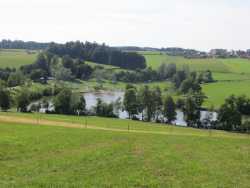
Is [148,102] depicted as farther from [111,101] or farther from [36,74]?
[36,74]

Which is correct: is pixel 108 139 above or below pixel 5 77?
below

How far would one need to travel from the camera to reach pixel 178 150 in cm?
2714

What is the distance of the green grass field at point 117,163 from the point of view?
18.2 meters

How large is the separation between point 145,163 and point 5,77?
12908 cm

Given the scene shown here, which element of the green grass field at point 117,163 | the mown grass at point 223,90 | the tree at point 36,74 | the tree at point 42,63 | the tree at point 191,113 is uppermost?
the tree at point 42,63

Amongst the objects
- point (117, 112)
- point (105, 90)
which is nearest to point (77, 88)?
point (105, 90)

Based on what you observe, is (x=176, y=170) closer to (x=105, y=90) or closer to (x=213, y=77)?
(x=105, y=90)

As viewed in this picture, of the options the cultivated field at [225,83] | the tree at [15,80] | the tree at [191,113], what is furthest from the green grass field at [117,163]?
the tree at [15,80]

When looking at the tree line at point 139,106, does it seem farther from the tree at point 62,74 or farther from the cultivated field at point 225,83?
the tree at point 62,74

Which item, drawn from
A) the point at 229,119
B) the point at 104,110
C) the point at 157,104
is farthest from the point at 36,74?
the point at 229,119

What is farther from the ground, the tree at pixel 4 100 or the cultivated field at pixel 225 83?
the cultivated field at pixel 225 83

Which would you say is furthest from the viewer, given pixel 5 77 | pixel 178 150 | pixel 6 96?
pixel 5 77

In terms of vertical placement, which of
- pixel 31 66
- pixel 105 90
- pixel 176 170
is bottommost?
pixel 176 170

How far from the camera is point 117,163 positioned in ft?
71.6
